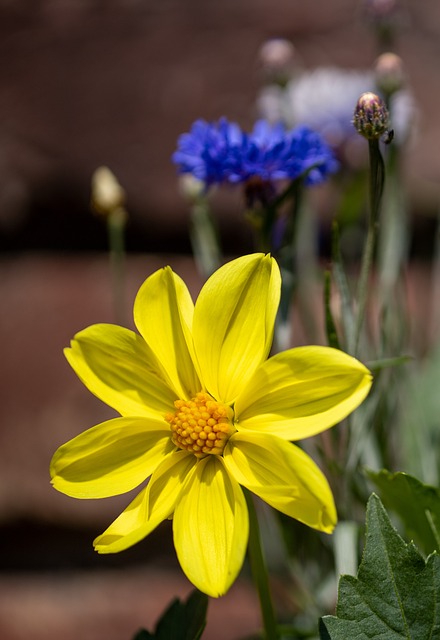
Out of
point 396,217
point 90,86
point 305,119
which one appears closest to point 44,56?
point 90,86

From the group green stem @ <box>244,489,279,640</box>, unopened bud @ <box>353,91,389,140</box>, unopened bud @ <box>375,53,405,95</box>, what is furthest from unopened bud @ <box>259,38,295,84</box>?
green stem @ <box>244,489,279,640</box>

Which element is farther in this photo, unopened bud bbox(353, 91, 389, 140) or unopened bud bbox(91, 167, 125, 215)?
unopened bud bbox(91, 167, 125, 215)

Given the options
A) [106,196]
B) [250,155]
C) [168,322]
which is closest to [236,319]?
[168,322]

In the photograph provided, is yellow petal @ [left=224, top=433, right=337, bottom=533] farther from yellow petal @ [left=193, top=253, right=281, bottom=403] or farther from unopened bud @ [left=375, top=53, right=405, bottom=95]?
unopened bud @ [left=375, top=53, right=405, bottom=95]

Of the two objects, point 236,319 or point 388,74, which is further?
point 388,74

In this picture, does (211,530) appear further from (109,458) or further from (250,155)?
(250,155)

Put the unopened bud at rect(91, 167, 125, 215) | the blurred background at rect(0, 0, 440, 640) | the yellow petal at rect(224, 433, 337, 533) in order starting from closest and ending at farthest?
the yellow petal at rect(224, 433, 337, 533) → the unopened bud at rect(91, 167, 125, 215) → the blurred background at rect(0, 0, 440, 640)

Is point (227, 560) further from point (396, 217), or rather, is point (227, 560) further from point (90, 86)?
point (90, 86)
